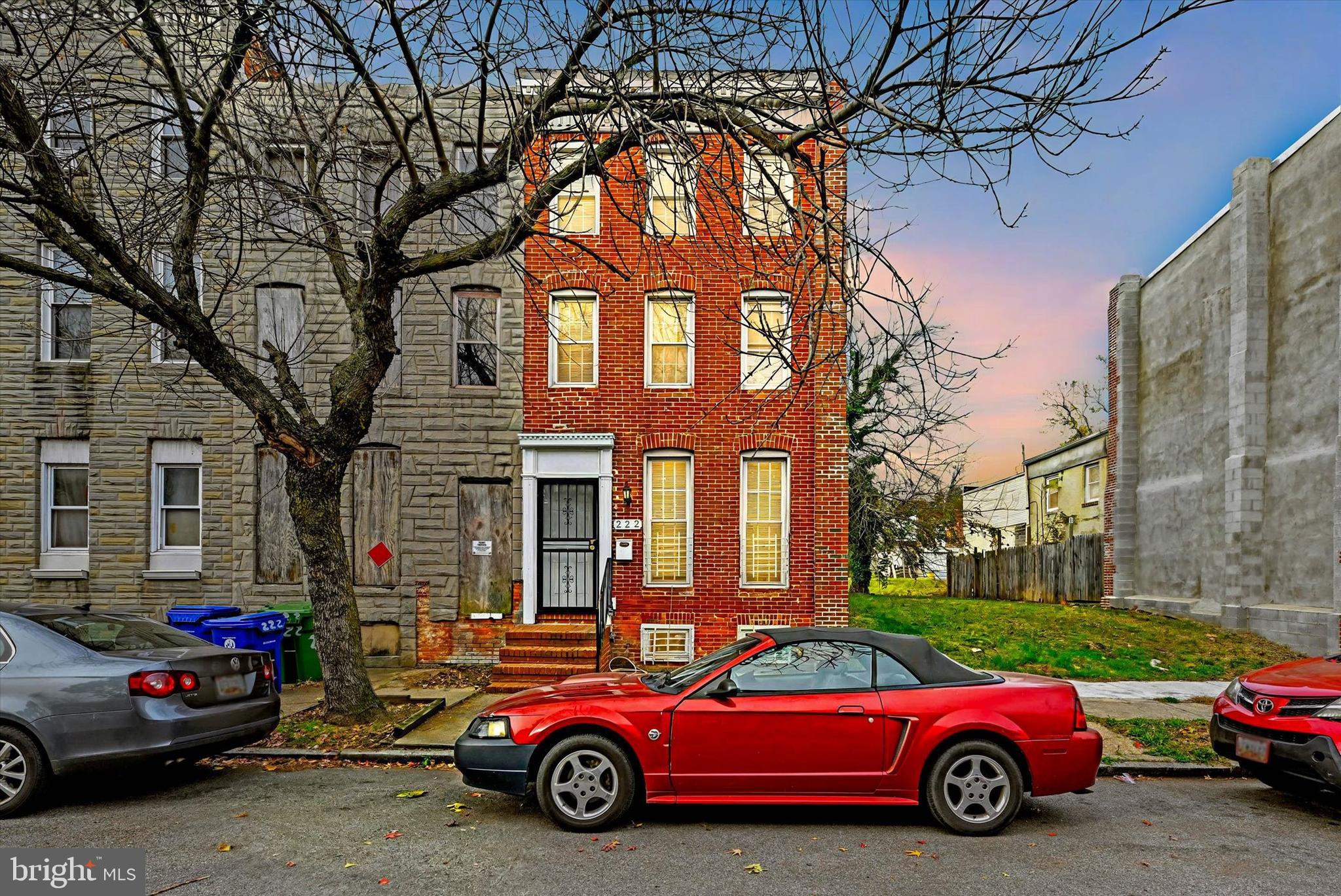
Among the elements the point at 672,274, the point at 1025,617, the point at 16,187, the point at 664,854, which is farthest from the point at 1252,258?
the point at 16,187

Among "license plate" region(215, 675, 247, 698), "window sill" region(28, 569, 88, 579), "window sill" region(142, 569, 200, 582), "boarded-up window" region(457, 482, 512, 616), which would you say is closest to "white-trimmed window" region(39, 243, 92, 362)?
"window sill" region(28, 569, 88, 579)

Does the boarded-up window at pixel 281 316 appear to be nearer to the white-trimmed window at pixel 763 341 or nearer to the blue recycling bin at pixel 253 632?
the blue recycling bin at pixel 253 632

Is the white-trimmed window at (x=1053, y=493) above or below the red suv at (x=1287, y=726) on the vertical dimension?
above

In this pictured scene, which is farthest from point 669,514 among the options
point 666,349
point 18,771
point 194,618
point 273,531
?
point 18,771

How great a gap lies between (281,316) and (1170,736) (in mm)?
13229

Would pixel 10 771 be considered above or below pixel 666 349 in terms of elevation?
below

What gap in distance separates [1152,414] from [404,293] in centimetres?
1640

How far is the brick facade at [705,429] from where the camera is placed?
499 inches

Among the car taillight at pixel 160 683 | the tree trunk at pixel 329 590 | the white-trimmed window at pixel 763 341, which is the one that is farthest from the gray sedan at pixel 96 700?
the white-trimmed window at pixel 763 341

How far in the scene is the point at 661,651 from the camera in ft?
41.5

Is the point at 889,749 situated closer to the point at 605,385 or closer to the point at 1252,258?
the point at 605,385

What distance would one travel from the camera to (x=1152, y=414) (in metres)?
18.7

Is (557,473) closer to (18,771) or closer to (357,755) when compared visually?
(357,755)

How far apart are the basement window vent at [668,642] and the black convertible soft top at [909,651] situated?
678cm
